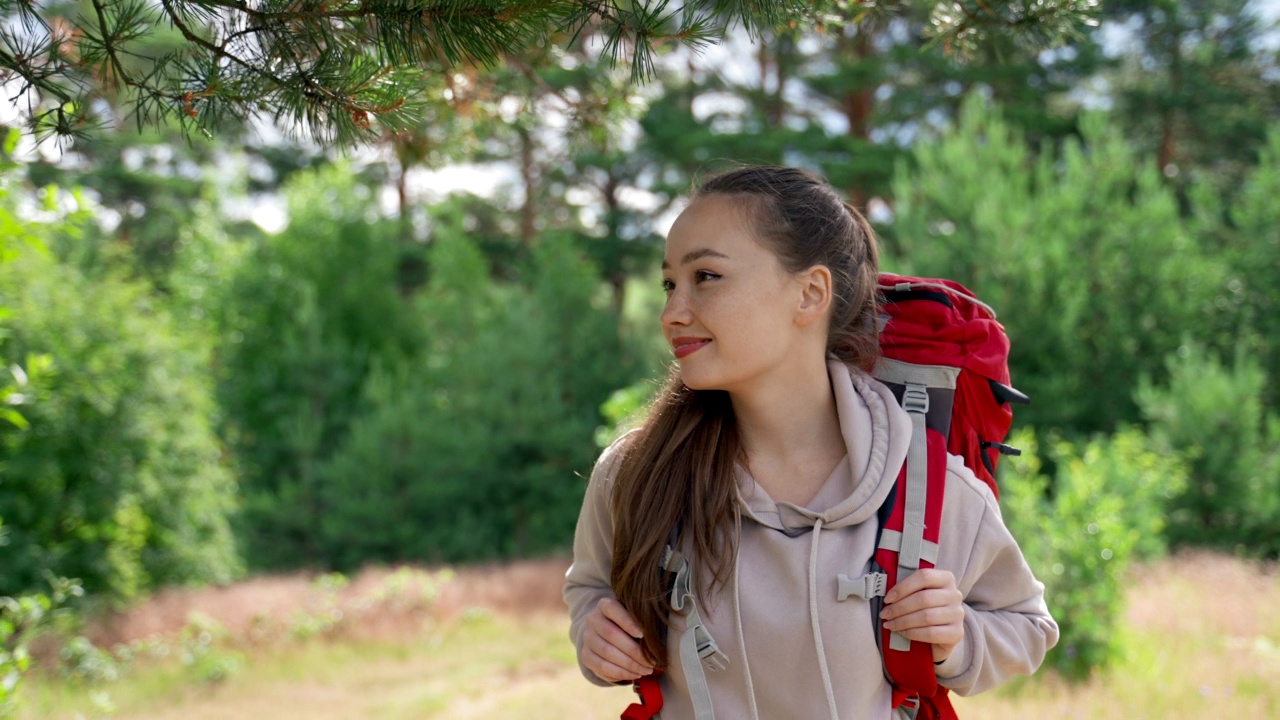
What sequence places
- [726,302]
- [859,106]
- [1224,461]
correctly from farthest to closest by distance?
[859,106]
[1224,461]
[726,302]

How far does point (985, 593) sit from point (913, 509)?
26 cm

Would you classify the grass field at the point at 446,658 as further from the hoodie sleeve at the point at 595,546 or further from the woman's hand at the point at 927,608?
the woman's hand at the point at 927,608

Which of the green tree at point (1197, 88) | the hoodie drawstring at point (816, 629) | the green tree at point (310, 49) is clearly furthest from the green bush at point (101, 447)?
the green tree at point (1197, 88)

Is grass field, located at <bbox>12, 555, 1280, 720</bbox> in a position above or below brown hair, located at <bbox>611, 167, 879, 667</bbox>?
below

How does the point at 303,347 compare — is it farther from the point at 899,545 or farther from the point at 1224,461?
the point at 899,545

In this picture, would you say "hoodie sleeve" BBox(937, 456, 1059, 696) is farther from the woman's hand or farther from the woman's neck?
the woman's neck

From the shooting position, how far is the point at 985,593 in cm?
185

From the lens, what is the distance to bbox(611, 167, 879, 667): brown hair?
181cm

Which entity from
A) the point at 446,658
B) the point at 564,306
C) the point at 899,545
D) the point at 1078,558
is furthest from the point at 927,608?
the point at 564,306

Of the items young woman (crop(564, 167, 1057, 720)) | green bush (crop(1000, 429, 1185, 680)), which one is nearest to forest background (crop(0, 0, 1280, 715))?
green bush (crop(1000, 429, 1185, 680))

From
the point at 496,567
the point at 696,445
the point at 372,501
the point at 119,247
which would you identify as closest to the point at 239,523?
the point at 372,501

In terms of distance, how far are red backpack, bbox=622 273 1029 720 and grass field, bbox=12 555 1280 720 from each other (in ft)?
10.1

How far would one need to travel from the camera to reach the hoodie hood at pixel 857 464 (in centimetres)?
175

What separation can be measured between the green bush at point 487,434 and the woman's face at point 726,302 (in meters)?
11.5
